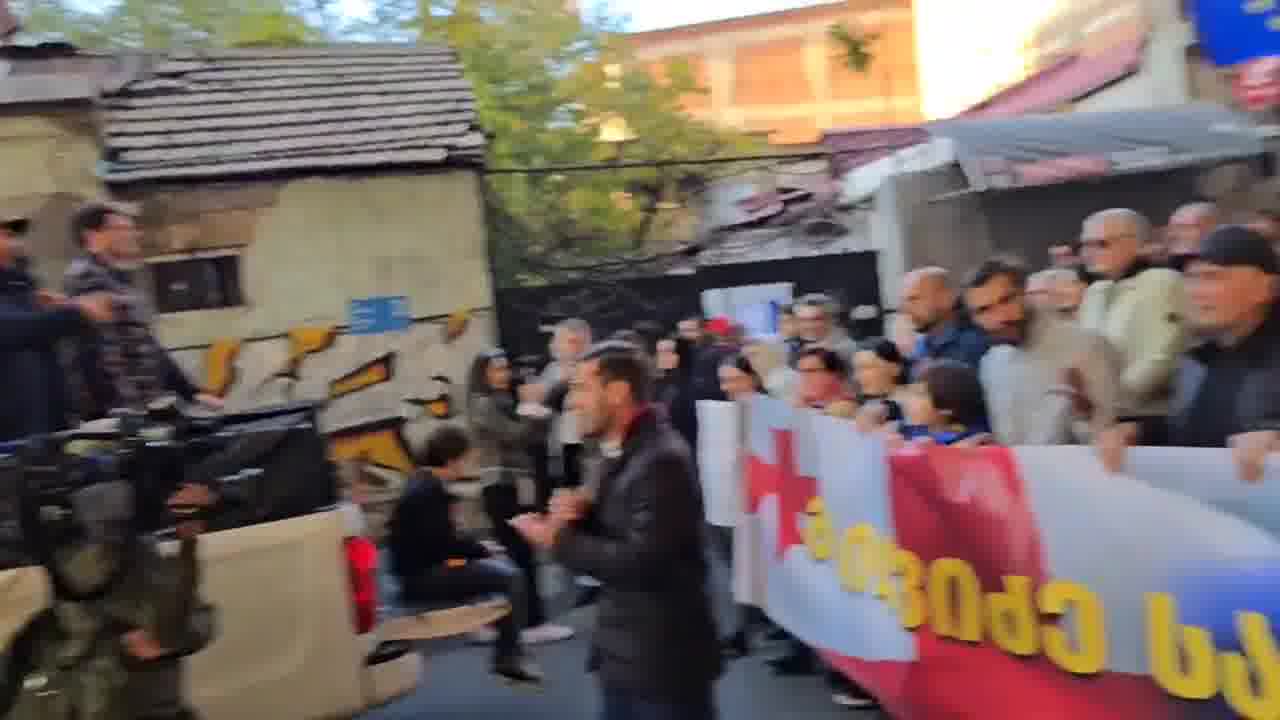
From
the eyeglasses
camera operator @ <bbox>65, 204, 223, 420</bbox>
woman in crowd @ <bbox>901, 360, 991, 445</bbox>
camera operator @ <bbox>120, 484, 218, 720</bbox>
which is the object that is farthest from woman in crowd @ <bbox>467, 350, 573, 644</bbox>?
camera operator @ <bbox>120, 484, 218, 720</bbox>

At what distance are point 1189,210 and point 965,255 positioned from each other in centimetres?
860

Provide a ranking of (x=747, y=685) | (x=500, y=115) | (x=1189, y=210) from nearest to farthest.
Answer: (x=1189, y=210) < (x=747, y=685) < (x=500, y=115)

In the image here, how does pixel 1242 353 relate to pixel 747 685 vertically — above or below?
above

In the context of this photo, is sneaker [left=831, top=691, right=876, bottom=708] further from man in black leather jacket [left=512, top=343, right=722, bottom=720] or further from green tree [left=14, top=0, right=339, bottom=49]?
green tree [left=14, top=0, right=339, bottom=49]

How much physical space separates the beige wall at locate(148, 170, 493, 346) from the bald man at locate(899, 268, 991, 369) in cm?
796

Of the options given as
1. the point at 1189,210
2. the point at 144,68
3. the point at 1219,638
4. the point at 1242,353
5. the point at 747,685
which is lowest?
the point at 747,685

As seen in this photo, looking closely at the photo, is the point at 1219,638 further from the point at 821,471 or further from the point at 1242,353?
the point at 821,471

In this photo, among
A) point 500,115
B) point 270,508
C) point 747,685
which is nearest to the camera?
point 270,508

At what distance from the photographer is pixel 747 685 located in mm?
7566

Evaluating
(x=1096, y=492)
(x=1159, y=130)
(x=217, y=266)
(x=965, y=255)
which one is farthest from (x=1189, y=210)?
(x=217, y=266)

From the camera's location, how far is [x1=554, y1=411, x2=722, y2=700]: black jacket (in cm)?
417

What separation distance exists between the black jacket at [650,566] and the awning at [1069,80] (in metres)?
14.5

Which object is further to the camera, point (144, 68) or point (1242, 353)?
point (144, 68)

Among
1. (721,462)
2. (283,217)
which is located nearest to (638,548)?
(721,462)
